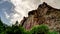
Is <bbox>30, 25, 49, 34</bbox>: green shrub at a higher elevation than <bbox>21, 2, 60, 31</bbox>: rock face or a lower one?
lower

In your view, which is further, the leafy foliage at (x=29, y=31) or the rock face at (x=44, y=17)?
the rock face at (x=44, y=17)

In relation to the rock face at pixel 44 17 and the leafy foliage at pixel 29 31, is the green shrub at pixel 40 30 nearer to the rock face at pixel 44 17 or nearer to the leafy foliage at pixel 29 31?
the leafy foliage at pixel 29 31

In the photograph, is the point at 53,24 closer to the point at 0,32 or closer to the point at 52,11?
the point at 52,11

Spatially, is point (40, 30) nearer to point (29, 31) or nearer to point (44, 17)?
point (29, 31)

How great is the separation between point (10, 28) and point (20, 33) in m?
0.66

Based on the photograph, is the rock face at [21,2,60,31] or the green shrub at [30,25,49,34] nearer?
the green shrub at [30,25,49,34]

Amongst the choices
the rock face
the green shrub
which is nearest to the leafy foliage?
the green shrub

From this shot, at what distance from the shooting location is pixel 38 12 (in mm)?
19453

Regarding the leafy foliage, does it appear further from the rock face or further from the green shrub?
the rock face

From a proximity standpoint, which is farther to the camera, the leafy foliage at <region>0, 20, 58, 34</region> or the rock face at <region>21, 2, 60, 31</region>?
the rock face at <region>21, 2, 60, 31</region>

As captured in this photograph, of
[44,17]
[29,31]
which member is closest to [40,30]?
[29,31]

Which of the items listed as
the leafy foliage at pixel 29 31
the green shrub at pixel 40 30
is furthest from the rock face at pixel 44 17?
the green shrub at pixel 40 30

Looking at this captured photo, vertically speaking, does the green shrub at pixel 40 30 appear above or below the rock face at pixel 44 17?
below

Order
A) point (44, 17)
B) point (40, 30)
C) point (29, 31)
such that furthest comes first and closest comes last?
point (44, 17)
point (29, 31)
point (40, 30)
